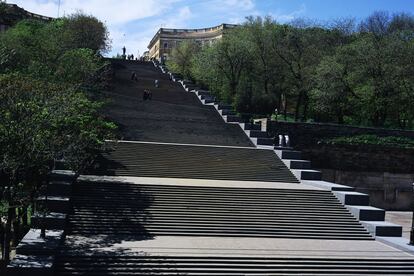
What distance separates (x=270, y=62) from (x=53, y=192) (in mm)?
30362

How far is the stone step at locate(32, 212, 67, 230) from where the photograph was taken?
53.7 ft

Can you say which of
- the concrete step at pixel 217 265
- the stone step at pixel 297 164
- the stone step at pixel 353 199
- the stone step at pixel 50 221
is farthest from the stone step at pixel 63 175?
the stone step at pixel 297 164

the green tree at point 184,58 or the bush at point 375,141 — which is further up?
the green tree at point 184,58

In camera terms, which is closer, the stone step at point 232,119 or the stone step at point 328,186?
the stone step at point 328,186

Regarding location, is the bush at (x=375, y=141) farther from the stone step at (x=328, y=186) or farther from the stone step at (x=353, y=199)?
the stone step at (x=353, y=199)

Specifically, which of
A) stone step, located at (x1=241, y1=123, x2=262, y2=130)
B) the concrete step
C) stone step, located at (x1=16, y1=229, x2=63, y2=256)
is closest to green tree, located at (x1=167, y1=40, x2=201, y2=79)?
stone step, located at (x1=241, y1=123, x2=262, y2=130)

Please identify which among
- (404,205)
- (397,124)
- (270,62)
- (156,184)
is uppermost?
(270,62)

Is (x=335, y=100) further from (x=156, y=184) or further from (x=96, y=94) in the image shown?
(x=156, y=184)

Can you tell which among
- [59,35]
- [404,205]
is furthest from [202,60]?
[404,205]

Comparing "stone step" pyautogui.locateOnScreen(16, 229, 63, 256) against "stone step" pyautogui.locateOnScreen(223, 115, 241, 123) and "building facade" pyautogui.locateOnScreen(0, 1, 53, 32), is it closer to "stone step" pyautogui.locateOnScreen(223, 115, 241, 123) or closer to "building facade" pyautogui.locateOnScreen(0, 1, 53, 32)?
"stone step" pyautogui.locateOnScreen(223, 115, 241, 123)

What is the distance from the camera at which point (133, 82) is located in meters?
50.8

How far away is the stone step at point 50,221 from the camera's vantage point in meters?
16.4

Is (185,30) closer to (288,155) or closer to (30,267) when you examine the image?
(288,155)

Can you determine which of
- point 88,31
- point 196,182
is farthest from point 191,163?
point 88,31
